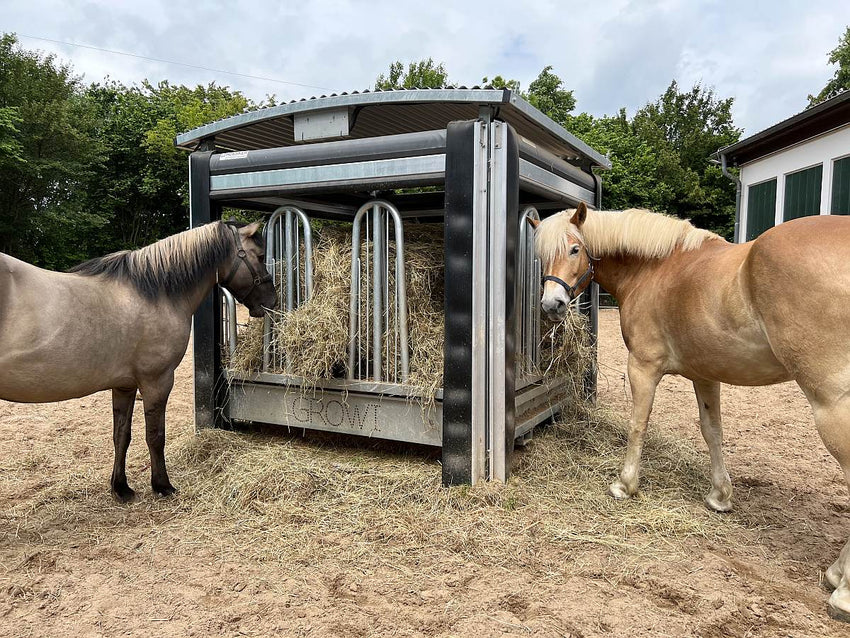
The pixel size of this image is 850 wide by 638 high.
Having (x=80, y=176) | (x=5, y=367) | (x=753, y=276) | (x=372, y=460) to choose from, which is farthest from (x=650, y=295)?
(x=80, y=176)

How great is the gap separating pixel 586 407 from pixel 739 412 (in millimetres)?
2156

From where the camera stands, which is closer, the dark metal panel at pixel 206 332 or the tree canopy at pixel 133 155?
the dark metal panel at pixel 206 332

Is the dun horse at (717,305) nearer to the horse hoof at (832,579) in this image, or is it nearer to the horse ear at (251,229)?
the horse hoof at (832,579)

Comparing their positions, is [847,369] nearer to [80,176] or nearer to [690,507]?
[690,507]

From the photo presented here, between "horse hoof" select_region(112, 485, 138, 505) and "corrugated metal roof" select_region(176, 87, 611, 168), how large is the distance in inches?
92.3

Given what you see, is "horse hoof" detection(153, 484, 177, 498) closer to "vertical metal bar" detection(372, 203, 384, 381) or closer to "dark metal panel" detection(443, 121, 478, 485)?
"vertical metal bar" detection(372, 203, 384, 381)

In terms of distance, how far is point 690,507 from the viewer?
127 inches

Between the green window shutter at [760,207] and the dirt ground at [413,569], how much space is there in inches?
420

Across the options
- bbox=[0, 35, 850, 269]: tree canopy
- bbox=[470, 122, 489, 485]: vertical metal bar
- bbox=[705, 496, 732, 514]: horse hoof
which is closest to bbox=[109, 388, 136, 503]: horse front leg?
bbox=[470, 122, 489, 485]: vertical metal bar

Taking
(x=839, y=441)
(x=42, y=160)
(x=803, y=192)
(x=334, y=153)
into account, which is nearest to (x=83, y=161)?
(x=42, y=160)

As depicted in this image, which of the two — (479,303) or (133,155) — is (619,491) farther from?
(133,155)

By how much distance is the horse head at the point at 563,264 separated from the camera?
126 inches

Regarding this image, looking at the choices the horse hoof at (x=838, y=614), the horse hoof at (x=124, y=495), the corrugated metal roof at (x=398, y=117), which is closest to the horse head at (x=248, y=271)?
the corrugated metal roof at (x=398, y=117)

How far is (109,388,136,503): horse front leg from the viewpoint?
10.9 feet
